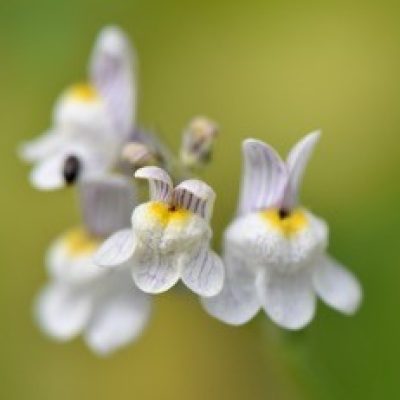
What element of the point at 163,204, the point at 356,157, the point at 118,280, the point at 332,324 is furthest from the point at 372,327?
the point at 163,204

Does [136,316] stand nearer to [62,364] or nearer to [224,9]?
[62,364]

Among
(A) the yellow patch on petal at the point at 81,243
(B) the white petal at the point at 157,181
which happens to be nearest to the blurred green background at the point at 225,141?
(A) the yellow patch on petal at the point at 81,243

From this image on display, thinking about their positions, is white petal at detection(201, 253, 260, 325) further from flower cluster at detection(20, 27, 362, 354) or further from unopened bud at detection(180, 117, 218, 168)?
unopened bud at detection(180, 117, 218, 168)

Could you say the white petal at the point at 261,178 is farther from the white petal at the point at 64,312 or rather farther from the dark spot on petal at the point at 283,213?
the white petal at the point at 64,312

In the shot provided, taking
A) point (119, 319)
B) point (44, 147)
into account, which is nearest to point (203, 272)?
point (119, 319)

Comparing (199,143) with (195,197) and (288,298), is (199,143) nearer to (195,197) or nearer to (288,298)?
(195,197)

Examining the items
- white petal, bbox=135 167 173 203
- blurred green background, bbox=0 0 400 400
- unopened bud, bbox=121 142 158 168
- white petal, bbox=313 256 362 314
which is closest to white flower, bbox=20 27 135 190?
unopened bud, bbox=121 142 158 168
